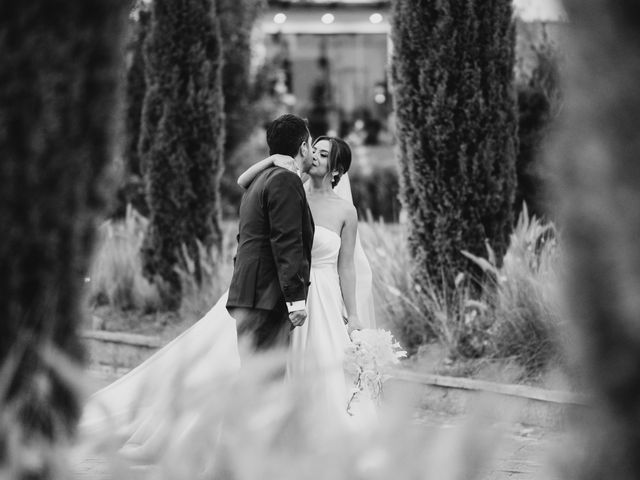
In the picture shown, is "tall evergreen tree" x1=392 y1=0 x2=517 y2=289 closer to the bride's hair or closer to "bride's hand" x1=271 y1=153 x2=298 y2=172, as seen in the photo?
the bride's hair

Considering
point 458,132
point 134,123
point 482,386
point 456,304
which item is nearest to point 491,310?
point 456,304

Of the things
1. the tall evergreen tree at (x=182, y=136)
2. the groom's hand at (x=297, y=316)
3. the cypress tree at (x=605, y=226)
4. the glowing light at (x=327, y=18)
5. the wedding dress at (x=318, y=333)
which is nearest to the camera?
the cypress tree at (x=605, y=226)

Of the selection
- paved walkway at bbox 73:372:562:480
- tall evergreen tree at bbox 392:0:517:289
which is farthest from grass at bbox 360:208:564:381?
paved walkway at bbox 73:372:562:480

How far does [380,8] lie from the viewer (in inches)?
1092

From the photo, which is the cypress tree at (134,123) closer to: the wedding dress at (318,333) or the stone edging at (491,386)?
the stone edging at (491,386)

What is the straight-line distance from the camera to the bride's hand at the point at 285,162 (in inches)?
252

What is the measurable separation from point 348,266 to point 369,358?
916mm

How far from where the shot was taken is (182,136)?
12805mm

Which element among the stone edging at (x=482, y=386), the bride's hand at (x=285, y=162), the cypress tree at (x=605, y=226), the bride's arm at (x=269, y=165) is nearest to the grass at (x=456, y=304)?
the stone edging at (x=482, y=386)

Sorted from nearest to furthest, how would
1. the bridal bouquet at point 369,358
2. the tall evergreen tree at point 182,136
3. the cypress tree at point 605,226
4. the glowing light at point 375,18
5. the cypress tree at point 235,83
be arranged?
the cypress tree at point 605,226, the bridal bouquet at point 369,358, the tall evergreen tree at point 182,136, the cypress tree at point 235,83, the glowing light at point 375,18

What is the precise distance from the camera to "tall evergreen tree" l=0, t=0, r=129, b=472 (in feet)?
9.99

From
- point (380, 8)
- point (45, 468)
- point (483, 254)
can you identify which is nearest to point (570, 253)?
point (45, 468)

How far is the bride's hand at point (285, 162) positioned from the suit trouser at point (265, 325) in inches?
32.4

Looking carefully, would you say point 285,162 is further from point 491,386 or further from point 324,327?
point 491,386
